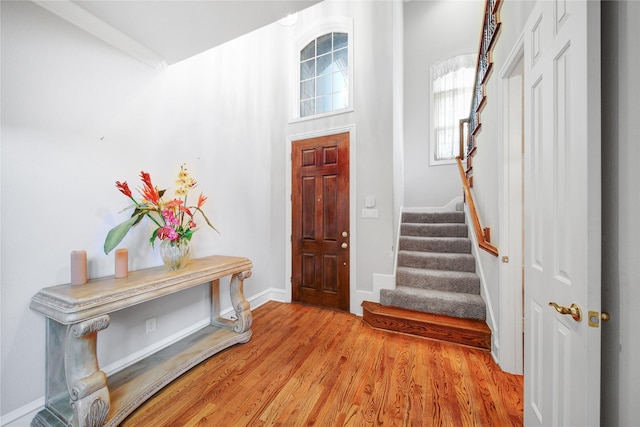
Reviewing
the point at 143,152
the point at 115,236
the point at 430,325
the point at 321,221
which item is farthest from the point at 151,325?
the point at 430,325

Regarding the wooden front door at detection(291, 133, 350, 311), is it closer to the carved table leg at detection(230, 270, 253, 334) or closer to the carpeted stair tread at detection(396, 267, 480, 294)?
the carpeted stair tread at detection(396, 267, 480, 294)

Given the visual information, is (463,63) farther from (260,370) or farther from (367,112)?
(260,370)

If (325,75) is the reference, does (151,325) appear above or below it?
below

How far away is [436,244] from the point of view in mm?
3252

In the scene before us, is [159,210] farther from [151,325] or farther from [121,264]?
[151,325]

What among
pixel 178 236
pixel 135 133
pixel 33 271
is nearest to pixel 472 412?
pixel 178 236

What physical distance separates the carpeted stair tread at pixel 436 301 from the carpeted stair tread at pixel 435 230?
1.07 m

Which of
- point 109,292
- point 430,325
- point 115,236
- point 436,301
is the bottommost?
point 430,325

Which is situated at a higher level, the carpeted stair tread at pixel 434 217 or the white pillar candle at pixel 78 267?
the carpeted stair tread at pixel 434 217

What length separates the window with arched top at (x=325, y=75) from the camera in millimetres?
3143

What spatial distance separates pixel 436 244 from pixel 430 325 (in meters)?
1.27

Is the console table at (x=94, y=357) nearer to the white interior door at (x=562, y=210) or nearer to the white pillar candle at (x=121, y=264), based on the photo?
the white pillar candle at (x=121, y=264)

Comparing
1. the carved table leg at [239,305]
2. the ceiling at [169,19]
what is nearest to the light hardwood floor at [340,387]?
the carved table leg at [239,305]

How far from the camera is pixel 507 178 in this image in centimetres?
183
